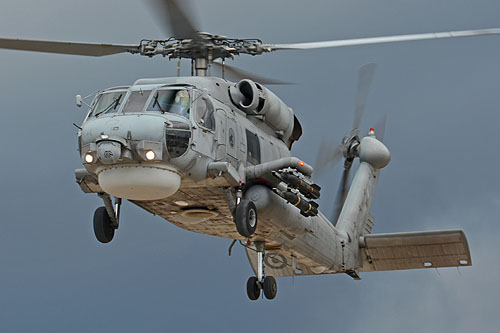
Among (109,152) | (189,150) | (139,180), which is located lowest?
(139,180)

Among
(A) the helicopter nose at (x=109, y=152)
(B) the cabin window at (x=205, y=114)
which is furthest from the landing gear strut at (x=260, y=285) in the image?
(A) the helicopter nose at (x=109, y=152)

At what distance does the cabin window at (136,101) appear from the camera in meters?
15.1

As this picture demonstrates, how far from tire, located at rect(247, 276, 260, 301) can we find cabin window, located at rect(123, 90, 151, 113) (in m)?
4.59

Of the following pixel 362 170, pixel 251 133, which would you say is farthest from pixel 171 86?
pixel 362 170

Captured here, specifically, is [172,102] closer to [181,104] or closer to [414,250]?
[181,104]

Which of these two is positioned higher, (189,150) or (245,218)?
(189,150)

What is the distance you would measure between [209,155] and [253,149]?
165 centimetres

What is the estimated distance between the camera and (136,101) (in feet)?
50.1

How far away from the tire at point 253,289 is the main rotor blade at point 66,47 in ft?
15.9

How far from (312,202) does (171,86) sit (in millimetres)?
3970

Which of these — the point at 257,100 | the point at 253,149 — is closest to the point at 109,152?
the point at 253,149

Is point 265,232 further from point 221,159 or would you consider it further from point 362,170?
point 362,170

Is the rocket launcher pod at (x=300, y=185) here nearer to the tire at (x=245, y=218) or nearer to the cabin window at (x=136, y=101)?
the tire at (x=245, y=218)
